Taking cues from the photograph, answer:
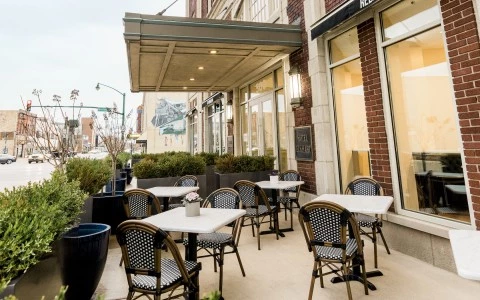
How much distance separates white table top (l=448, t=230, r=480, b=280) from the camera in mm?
1455

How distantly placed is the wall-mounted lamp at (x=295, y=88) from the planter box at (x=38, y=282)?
5531 mm

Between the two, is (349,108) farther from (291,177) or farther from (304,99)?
(291,177)

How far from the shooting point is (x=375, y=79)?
4652 millimetres

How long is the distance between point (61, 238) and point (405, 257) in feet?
14.4

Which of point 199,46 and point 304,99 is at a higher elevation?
point 199,46

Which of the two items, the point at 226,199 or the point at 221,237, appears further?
the point at 226,199

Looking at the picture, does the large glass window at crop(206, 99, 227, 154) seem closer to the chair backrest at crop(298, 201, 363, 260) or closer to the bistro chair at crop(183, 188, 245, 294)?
the bistro chair at crop(183, 188, 245, 294)

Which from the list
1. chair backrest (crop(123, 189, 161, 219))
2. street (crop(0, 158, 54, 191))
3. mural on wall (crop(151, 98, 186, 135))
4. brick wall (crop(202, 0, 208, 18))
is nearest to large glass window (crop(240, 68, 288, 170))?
chair backrest (crop(123, 189, 161, 219))

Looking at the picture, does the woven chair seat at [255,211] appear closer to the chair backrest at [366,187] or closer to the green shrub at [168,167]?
the chair backrest at [366,187]

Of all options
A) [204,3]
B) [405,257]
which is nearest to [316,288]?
[405,257]

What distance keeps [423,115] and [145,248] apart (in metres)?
4.49

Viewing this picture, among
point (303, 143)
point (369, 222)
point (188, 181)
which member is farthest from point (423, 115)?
point (188, 181)

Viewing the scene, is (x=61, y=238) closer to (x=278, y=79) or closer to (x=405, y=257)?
(x=405, y=257)

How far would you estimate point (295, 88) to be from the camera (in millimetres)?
6578
